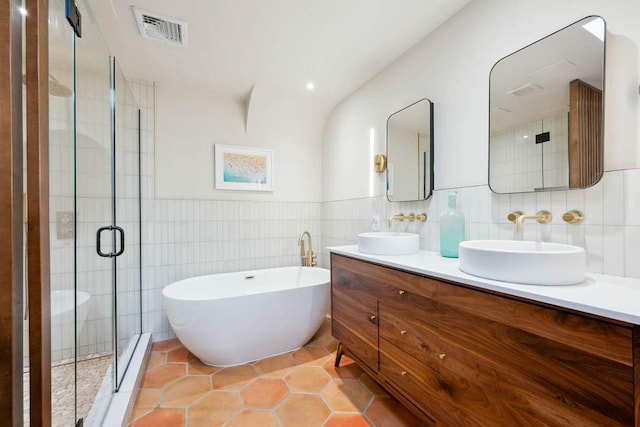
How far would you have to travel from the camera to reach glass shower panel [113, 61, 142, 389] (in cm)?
179

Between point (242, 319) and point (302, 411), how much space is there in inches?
27.4

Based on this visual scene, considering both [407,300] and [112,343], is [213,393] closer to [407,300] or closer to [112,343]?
[112,343]

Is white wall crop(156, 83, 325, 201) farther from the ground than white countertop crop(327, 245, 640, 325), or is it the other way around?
white wall crop(156, 83, 325, 201)

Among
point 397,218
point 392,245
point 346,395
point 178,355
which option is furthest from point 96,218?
point 397,218

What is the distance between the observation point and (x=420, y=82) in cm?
183

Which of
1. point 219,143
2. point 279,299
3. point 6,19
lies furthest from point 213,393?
point 219,143

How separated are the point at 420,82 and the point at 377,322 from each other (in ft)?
5.31

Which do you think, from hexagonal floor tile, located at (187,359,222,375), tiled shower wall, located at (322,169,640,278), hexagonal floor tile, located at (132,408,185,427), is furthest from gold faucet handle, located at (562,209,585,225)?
hexagonal floor tile, located at (187,359,222,375)

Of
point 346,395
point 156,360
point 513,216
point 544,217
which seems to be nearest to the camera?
point 544,217

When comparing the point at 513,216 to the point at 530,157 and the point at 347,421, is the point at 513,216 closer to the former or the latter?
the point at 530,157

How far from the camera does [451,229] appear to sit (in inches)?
58.5

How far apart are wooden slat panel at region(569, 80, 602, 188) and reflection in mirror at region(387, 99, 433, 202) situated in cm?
72

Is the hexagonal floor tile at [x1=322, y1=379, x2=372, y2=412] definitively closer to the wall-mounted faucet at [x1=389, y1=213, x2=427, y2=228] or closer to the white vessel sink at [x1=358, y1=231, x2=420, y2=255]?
the white vessel sink at [x1=358, y1=231, x2=420, y2=255]

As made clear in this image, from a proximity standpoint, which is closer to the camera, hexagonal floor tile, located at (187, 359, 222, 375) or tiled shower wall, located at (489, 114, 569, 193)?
tiled shower wall, located at (489, 114, 569, 193)
